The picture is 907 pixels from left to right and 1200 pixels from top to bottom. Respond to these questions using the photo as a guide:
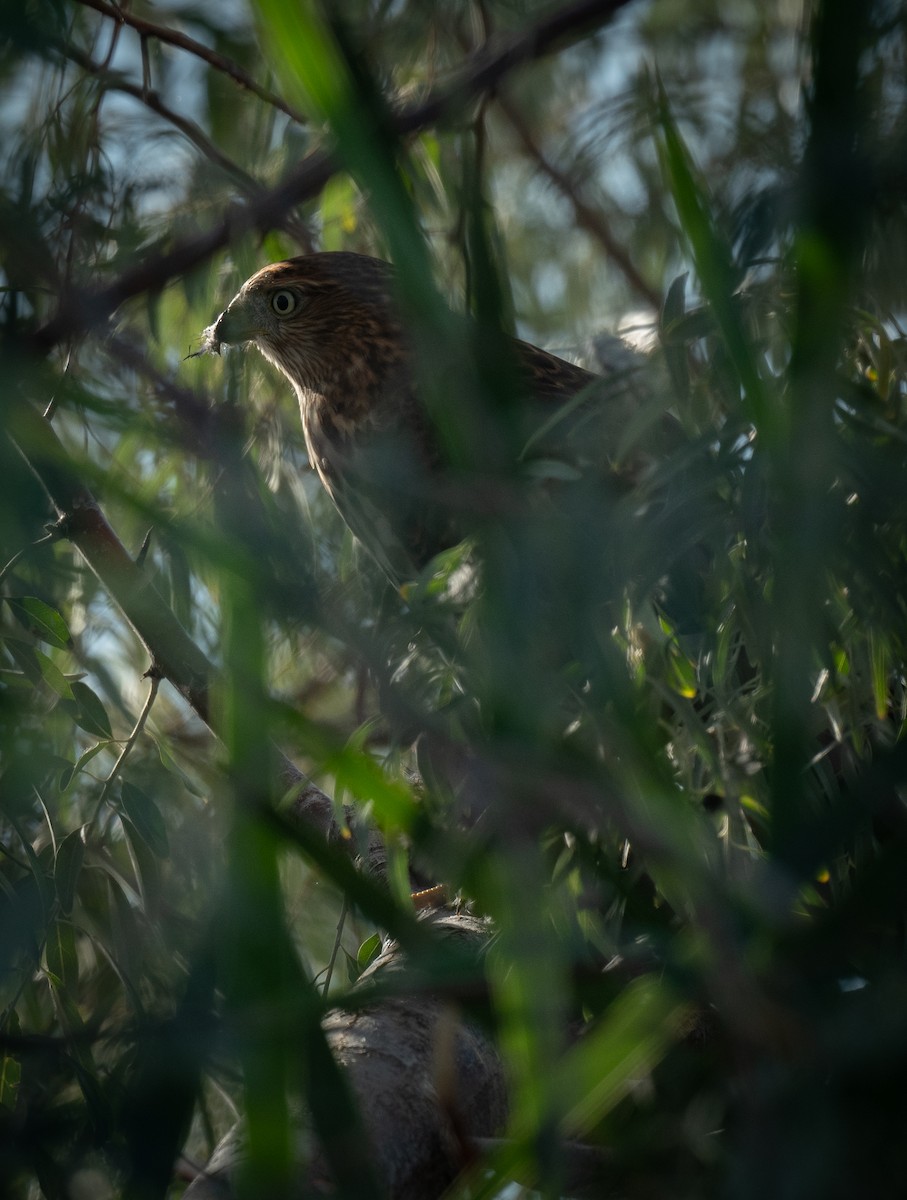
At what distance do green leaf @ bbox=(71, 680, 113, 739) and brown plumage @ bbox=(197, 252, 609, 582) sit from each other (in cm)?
53

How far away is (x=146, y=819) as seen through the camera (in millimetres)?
1188

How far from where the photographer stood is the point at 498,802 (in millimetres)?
585

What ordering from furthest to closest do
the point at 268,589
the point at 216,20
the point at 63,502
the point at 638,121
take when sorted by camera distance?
the point at 216,20
the point at 638,121
the point at 63,502
the point at 268,589

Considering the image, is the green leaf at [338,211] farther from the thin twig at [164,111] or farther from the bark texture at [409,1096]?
the bark texture at [409,1096]

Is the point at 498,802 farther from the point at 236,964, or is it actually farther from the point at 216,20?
the point at 216,20

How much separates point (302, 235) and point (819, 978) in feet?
5.40

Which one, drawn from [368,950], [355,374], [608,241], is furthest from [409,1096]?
[608,241]

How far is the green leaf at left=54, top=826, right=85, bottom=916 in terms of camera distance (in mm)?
1176

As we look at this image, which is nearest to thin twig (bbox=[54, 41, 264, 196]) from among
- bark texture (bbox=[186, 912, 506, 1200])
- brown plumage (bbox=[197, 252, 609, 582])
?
brown plumage (bbox=[197, 252, 609, 582])

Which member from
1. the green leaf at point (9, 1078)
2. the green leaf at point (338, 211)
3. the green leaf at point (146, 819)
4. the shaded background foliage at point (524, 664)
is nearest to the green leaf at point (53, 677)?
the shaded background foliage at point (524, 664)

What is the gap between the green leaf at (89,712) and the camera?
1227 millimetres

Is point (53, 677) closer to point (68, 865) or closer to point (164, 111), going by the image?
point (68, 865)

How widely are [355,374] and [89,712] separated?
105 centimetres

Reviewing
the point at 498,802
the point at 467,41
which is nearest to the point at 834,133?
the point at 498,802
